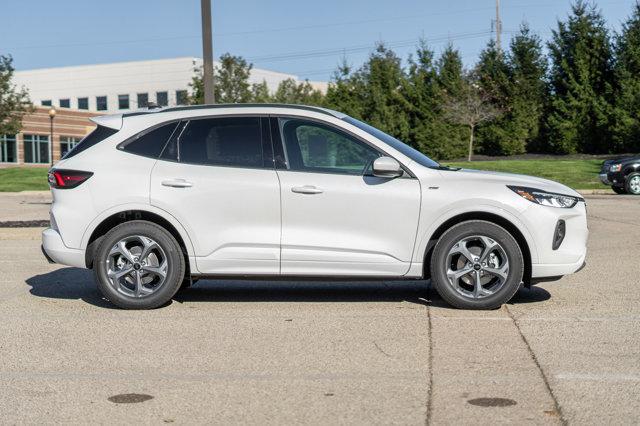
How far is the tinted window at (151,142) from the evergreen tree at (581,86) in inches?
1321

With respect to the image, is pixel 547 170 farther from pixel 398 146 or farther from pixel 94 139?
pixel 94 139

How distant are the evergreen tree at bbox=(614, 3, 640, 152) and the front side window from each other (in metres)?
32.8

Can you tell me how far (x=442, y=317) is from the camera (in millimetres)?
8109

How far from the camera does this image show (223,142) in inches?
345

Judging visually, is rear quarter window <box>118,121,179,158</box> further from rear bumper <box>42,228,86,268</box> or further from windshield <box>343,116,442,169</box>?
windshield <box>343,116,442,169</box>

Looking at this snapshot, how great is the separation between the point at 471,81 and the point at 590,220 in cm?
2689

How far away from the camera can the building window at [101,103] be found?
309 ft

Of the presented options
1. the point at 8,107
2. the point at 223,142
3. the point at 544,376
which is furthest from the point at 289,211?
the point at 8,107

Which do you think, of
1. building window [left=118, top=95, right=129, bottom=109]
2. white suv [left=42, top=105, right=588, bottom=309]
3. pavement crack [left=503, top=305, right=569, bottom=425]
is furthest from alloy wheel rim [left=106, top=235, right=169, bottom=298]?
building window [left=118, top=95, right=129, bottom=109]

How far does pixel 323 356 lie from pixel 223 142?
9.19 ft

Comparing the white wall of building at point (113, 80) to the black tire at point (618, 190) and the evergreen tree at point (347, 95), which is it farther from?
the black tire at point (618, 190)

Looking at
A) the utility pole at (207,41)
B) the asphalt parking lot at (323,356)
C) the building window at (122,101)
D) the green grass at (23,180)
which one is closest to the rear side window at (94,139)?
the asphalt parking lot at (323,356)

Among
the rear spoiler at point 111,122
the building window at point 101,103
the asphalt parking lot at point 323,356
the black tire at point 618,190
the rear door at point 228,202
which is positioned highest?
the building window at point 101,103

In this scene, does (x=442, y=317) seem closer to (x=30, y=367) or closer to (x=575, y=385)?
(x=575, y=385)
